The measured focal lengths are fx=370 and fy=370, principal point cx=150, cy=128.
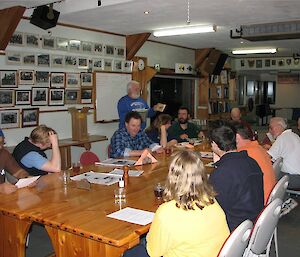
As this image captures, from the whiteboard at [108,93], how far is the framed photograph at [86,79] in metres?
0.13

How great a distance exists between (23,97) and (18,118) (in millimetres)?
324

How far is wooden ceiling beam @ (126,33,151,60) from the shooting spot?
7047 millimetres

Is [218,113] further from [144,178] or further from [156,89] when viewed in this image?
[144,178]

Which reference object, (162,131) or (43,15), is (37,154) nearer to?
(162,131)

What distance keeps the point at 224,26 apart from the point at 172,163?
16.2 feet

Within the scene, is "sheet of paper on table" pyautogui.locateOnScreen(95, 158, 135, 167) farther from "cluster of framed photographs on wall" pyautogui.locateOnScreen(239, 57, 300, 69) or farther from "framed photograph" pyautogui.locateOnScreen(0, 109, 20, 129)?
"cluster of framed photographs on wall" pyautogui.locateOnScreen(239, 57, 300, 69)

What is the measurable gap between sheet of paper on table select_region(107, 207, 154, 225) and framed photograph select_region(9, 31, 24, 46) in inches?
150

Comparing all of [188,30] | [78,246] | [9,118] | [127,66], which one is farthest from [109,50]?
[78,246]

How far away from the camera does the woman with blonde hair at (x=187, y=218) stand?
5.68ft

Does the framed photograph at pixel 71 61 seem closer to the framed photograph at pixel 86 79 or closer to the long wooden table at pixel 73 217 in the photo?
the framed photograph at pixel 86 79

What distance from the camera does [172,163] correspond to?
1.91 m

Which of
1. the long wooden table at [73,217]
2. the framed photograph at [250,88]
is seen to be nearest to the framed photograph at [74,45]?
the long wooden table at [73,217]

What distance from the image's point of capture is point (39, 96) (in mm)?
5707

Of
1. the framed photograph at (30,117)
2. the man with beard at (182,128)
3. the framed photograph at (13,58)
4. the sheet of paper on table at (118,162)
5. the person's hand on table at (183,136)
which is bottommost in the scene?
the sheet of paper on table at (118,162)
